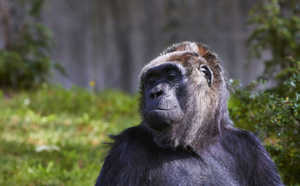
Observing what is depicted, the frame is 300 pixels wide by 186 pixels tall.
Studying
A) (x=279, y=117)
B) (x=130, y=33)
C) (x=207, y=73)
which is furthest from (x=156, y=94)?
(x=130, y=33)

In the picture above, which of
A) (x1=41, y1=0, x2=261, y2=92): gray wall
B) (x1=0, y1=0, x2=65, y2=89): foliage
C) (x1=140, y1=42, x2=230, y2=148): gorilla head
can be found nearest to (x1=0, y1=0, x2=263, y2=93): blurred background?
(x1=41, y1=0, x2=261, y2=92): gray wall

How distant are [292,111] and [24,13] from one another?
8128 mm

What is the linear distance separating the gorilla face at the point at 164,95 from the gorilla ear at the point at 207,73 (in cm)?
23

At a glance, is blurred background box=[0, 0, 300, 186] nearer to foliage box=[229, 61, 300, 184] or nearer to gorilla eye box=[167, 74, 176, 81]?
foliage box=[229, 61, 300, 184]

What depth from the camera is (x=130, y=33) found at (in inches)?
465

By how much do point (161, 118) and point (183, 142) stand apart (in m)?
0.30

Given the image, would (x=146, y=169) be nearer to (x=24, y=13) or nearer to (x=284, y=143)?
(x=284, y=143)

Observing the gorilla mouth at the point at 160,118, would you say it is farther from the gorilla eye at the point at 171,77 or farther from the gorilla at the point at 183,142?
the gorilla eye at the point at 171,77

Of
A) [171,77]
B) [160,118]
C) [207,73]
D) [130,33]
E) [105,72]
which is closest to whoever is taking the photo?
[160,118]

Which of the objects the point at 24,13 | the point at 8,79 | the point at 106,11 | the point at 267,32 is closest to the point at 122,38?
the point at 106,11

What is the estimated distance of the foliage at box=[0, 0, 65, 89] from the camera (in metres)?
9.24

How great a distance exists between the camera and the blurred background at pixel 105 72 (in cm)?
438

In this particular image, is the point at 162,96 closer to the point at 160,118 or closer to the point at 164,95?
the point at 164,95

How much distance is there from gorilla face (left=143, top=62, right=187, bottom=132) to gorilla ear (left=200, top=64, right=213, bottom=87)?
0.23 meters
